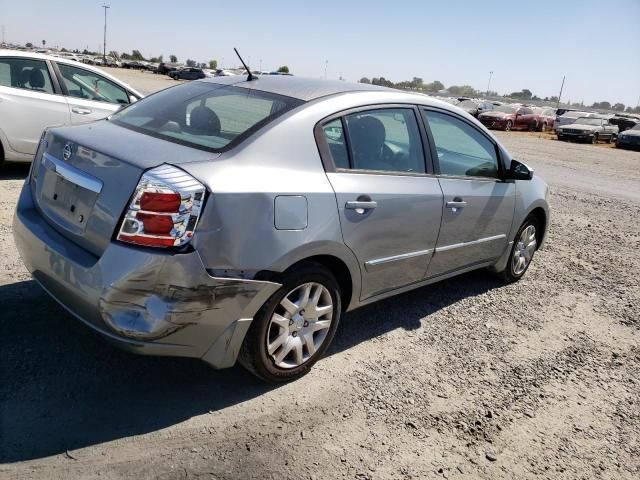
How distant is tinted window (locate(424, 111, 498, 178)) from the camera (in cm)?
405

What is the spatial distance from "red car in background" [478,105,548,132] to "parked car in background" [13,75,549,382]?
97.3 feet

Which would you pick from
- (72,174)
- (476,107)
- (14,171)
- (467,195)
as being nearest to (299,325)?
(72,174)

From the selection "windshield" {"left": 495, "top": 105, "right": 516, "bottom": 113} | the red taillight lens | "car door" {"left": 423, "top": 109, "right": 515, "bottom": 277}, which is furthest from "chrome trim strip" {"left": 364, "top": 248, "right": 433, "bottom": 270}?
"windshield" {"left": 495, "top": 105, "right": 516, "bottom": 113}

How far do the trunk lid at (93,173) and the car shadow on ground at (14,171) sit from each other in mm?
4473

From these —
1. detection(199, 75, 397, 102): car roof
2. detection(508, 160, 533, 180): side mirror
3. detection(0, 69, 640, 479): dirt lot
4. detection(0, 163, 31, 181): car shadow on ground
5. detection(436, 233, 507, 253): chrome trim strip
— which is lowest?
detection(0, 69, 640, 479): dirt lot

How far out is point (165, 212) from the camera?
2520 mm

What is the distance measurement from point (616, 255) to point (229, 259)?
19.0 feet

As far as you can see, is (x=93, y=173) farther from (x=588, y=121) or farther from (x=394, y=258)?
(x=588, y=121)

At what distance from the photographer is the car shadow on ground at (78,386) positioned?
2602 millimetres

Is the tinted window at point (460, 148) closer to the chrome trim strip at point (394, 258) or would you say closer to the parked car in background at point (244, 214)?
the parked car in background at point (244, 214)

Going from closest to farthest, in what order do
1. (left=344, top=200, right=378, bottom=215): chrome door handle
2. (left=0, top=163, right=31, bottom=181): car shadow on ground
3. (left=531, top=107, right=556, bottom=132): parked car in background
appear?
(left=344, top=200, right=378, bottom=215): chrome door handle
(left=0, top=163, right=31, bottom=181): car shadow on ground
(left=531, top=107, right=556, bottom=132): parked car in background

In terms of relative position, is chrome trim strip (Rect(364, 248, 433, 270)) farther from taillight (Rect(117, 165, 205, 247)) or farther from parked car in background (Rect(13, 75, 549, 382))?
taillight (Rect(117, 165, 205, 247))

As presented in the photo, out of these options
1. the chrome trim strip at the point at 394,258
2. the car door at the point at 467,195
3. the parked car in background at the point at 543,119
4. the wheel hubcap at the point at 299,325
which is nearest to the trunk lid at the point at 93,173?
the wheel hubcap at the point at 299,325

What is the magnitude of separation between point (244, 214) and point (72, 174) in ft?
3.30
